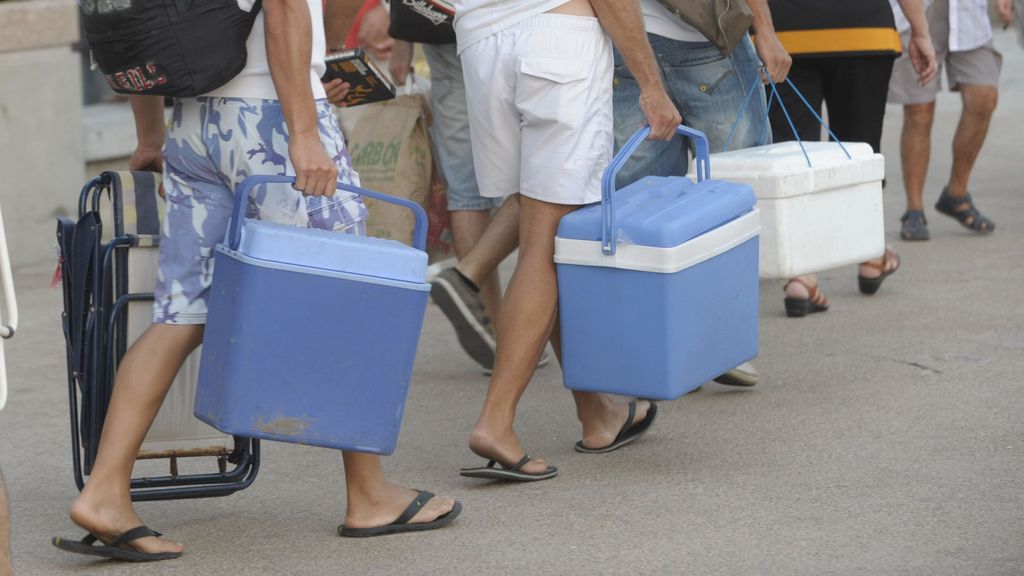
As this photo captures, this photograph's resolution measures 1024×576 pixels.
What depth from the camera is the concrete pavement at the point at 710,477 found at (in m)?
3.50

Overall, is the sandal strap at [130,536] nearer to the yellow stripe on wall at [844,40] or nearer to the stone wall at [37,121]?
the yellow stripe on wall at [844,40]

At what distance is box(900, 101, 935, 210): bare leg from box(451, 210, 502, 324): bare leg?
2.65m

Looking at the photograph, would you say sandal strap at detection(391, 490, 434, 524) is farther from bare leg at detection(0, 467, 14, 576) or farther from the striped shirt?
the striped shirt

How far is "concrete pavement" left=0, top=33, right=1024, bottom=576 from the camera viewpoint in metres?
3.50

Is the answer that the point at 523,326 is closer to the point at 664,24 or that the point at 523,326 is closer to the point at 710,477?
the point at 710,477

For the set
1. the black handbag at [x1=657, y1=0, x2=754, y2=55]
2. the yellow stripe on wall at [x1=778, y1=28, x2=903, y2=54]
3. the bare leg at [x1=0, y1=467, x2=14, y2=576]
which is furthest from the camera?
the yellow stripe on wall at [x1=778, y1=28, x2=903, y2=54]

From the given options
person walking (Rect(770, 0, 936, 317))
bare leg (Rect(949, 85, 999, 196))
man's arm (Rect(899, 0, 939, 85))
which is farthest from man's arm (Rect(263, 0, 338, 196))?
bare leg (Rect(949, 85, 999, 196))

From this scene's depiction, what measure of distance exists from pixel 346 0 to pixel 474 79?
1.26ft

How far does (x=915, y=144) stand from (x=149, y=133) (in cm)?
432

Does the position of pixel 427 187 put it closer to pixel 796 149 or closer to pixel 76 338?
pixel 796 149

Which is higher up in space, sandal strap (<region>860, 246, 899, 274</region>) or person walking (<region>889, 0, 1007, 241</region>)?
person walking (<region>889, 0, 1007, 241</region>)

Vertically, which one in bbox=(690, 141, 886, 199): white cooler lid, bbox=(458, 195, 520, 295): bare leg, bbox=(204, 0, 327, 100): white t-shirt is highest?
bbox=(204, 0, 327, 100): white t-shirt

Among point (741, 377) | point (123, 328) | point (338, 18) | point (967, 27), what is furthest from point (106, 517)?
point (967, 27)

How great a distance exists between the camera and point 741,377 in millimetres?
4887
